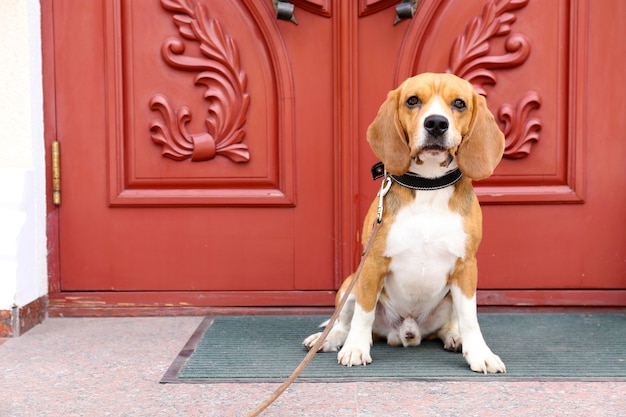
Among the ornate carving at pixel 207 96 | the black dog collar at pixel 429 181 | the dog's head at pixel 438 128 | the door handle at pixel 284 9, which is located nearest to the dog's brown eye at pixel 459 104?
the dog's head at pixel 438 128

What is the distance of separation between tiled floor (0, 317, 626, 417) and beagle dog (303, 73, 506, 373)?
0.81 ft

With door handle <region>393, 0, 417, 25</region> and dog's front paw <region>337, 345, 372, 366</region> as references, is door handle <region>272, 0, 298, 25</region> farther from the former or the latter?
dog's front paw <region>337, 345, 372, 366</region>

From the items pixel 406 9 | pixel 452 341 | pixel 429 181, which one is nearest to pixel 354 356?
pixel 452 341

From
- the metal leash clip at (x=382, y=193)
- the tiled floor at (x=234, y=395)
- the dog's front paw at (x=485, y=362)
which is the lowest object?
the tiled floor at (x=234, y=395)

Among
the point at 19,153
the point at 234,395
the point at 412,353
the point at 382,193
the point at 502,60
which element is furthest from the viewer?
the point at 502,60

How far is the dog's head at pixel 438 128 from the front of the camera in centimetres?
221

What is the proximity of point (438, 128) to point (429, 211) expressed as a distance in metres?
0.35

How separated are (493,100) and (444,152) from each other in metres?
1.03

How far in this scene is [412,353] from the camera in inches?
101

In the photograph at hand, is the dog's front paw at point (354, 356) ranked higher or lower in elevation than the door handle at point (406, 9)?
lower

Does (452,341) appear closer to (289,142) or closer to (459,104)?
(459,104)

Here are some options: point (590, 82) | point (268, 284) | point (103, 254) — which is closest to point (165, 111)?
point (103, 254)

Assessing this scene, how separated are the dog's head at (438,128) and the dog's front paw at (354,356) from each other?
2.24 feet

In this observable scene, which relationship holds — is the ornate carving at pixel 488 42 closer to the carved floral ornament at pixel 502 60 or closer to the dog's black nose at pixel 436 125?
the carved floral ornament at pixel 502 60
